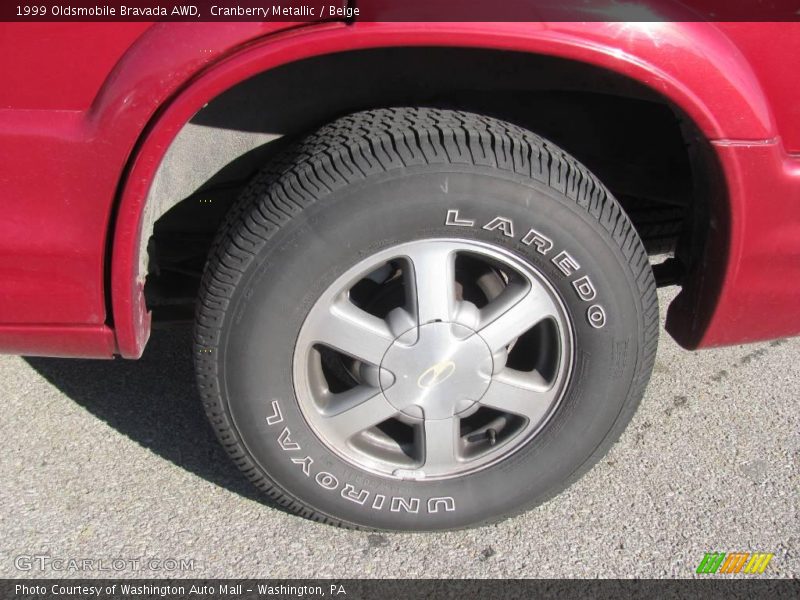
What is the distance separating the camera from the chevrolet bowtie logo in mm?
2000

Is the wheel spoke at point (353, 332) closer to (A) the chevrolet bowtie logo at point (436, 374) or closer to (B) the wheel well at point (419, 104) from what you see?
(A) the chevrolet bowtie logo at point (436, 374)

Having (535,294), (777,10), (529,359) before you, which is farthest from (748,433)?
(777,10)

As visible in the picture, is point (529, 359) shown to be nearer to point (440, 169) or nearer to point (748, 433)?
point (440, 169)

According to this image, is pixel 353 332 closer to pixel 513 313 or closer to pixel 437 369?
pixel 437 369

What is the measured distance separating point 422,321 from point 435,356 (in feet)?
0.32

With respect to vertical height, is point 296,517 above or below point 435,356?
below

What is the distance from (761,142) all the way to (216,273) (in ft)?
4.24

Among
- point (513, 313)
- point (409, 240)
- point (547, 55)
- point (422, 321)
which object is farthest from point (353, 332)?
point (547, 55)

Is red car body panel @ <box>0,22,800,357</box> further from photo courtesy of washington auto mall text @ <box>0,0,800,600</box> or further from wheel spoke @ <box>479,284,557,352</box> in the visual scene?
wheel spoke @ <box>479,284,557,352</box>

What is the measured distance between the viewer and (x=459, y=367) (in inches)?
79.1

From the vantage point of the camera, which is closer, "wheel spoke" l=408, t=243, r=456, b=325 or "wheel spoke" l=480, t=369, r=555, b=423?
"wheel spoke" l=408, t=243, r=456, b=325

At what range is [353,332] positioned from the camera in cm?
196

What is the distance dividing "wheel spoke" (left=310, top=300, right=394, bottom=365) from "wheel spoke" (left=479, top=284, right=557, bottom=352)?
25cm

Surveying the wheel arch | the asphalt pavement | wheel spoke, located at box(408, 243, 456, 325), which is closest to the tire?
wheel spoke, located at box(408, 243, 456, 325)
